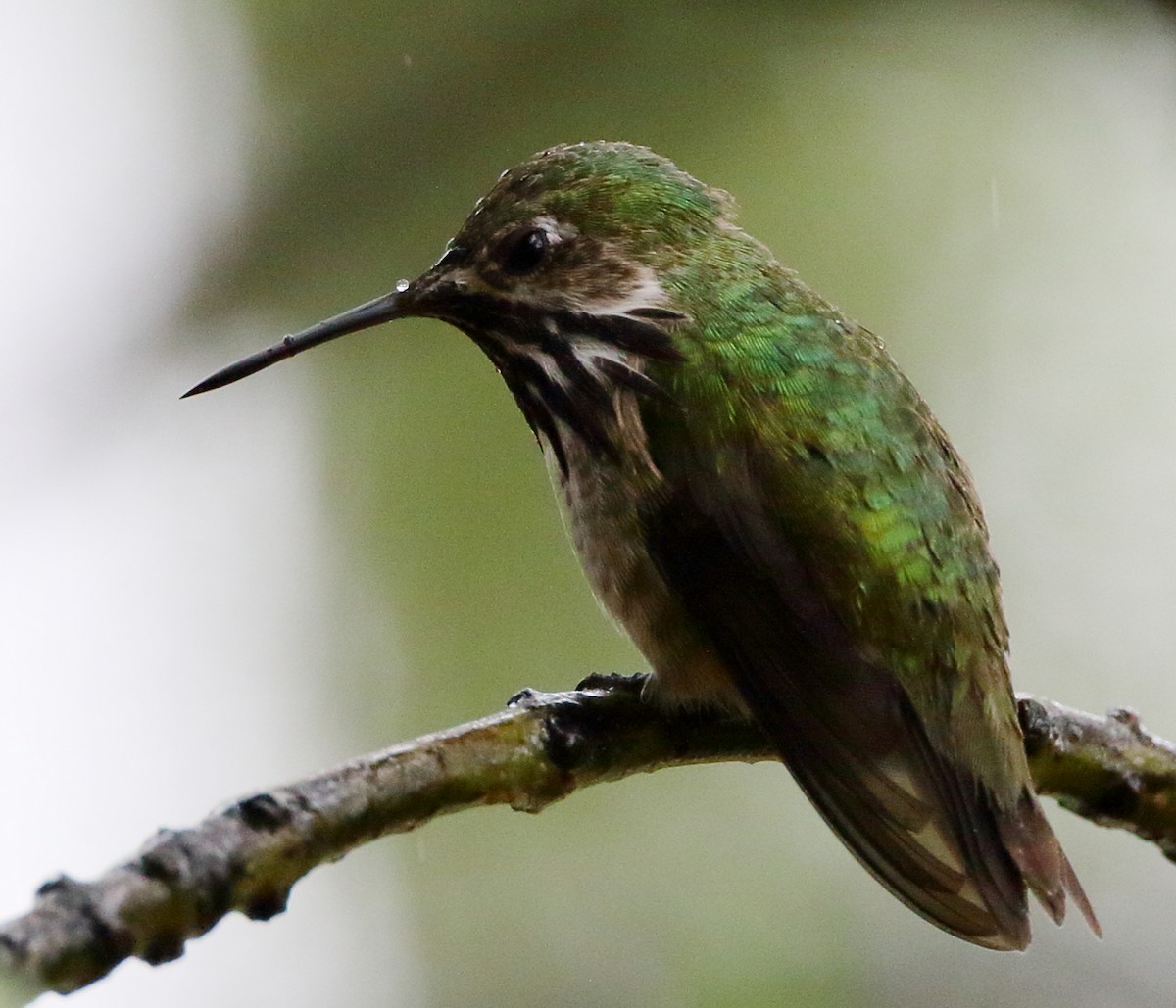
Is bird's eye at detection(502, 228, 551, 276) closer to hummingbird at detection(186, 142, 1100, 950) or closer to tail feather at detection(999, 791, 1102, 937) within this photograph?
hummingbird at detection(186, 142, 1100, 950)

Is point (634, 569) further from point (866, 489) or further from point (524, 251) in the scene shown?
point (524, 251)

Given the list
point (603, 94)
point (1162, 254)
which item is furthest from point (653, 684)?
point (1162, 254)

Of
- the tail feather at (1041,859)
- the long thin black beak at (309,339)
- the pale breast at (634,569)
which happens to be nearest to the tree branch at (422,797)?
the pale breast at (634,569)

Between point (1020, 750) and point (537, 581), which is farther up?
point (537, 581)

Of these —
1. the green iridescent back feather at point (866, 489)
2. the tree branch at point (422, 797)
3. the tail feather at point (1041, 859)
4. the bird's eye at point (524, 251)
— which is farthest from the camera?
the bird's eye at point (524, 251)

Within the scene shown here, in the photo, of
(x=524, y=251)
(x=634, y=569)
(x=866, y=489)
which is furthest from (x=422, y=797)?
(x=524, y=251)

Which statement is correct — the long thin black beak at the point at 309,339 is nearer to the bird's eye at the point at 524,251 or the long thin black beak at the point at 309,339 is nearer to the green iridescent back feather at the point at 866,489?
the bird's eye at the point at 524,251

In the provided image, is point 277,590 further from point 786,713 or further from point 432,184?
point 786,713
